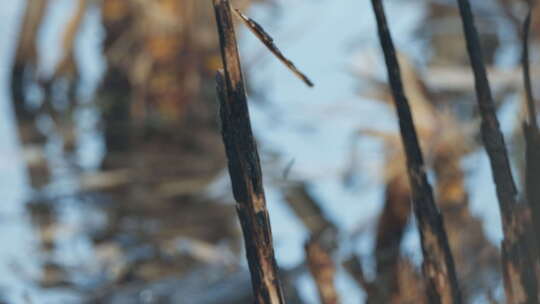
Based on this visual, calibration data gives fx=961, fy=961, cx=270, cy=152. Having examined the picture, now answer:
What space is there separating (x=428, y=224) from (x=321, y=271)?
0.27 m

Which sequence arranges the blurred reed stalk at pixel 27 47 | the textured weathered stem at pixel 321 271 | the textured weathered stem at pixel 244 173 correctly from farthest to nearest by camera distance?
the blurred reed stalk at pixel 27 47, the textured weathered stem at pixel 321 271, the textured weathered stem at pixel 244 173

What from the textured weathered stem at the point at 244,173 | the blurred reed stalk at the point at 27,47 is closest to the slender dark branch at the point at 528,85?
the textured weathered stem at the point at 244,173

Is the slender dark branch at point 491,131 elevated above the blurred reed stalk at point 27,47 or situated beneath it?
situated beneath

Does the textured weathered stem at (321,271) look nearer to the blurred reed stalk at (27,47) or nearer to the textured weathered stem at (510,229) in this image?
the textured weathered stem at (510,229)

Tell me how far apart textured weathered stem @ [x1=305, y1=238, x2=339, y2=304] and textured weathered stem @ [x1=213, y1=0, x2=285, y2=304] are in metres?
0.31

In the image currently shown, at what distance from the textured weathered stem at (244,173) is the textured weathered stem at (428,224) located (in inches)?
5.2

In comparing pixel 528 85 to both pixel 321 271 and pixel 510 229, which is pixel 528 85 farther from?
pixel 321 271

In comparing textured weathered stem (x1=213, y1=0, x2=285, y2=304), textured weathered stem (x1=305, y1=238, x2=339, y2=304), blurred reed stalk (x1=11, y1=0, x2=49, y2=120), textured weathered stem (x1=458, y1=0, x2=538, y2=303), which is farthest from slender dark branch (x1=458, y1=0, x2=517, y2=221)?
blurred reed stalk (x1=11, y1=0, x2=49, y2=120)

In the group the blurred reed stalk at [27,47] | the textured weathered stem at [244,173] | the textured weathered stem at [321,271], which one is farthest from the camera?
the blurred reed stalk at [27,47]

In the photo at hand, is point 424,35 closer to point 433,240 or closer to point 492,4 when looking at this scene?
point 492,4

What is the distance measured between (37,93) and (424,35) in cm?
108

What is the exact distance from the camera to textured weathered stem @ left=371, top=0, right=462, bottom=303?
0.63m

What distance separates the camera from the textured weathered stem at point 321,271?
33.9 inches

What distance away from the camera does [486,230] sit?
46.6 inches
